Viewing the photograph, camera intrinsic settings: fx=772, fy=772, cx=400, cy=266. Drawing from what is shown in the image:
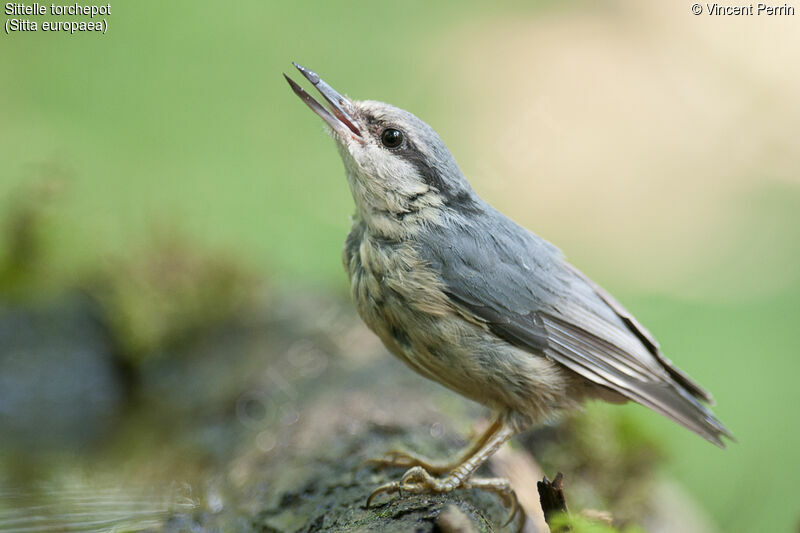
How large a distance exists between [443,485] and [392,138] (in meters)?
1.36

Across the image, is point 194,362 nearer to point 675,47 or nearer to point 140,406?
point 140,406

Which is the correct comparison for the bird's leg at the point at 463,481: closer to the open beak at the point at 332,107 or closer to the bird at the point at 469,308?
the bird at the point at 469,308

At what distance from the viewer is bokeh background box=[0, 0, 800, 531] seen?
5855mm

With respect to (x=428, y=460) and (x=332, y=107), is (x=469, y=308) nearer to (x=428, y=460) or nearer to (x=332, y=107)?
(x=428, y=460)

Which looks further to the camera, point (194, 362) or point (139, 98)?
point (139, 98)

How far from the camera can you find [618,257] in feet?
23.5

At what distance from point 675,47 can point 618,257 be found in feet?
9.92

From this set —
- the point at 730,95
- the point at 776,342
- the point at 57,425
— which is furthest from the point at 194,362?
the point at 730,95

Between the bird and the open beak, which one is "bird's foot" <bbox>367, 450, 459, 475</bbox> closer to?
the bird

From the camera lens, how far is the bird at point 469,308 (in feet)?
9.47

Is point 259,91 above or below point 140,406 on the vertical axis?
above

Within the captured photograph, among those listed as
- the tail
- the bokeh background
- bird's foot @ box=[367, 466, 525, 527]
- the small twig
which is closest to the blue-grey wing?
the tail

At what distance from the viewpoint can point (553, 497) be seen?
7.33 feet

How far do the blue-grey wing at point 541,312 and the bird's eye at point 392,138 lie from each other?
15.3 inches
